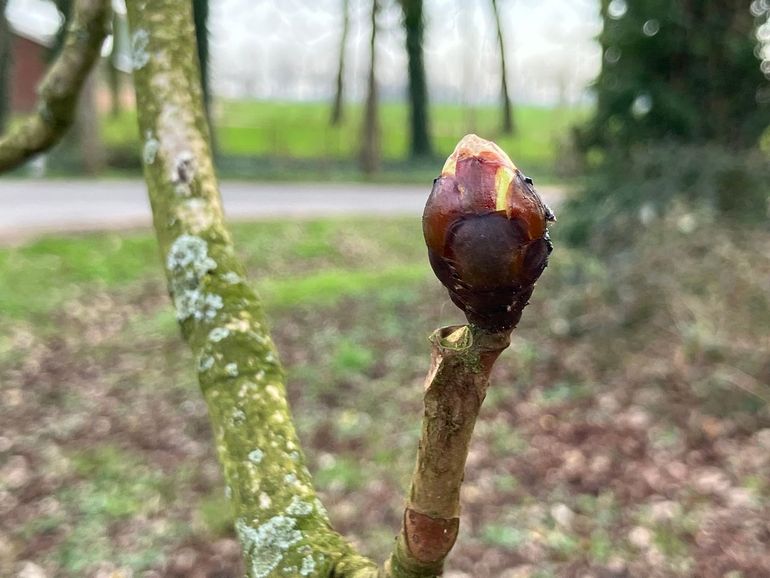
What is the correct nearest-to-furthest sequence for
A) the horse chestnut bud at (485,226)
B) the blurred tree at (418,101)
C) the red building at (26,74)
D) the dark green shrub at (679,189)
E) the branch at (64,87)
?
1. the horse chestnut bud at (485,226)
2. the branch at (64,87)
3. the dark green shrub at (679,189)
4. the blurred tree at (418,101)
5. the red building at (26,74)

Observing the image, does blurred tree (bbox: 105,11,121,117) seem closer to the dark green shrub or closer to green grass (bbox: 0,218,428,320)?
green grass (bbox: 0,218,428,320)

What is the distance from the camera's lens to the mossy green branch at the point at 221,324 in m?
1.02

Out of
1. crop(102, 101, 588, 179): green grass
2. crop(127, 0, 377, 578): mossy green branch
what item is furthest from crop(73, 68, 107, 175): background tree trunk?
crop(127, 0, 377, 578): mossy green branch

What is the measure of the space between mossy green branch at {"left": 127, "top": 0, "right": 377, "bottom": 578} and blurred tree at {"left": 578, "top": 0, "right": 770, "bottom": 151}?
7.19 m

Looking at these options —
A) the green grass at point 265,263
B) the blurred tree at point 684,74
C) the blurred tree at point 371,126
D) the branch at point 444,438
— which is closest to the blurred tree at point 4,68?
the blurred tree at point 371,126

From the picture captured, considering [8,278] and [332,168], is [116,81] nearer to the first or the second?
[332,168]

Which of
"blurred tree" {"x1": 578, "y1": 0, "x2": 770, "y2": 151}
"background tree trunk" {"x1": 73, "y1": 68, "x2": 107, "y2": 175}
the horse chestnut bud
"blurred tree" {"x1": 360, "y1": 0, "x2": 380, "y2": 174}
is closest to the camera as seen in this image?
the horse chestnut bud

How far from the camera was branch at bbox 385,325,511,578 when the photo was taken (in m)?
0.70

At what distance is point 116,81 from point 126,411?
22.9 m

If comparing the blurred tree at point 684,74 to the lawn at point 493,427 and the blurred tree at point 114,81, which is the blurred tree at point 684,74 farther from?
the blurred tree at point 114,81

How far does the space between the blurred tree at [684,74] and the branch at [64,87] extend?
6739 mm

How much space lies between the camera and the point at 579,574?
12.3ft

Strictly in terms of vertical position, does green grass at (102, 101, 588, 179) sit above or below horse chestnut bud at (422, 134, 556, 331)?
below

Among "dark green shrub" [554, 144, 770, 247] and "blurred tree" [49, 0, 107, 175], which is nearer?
"dark green shrub" [554, 144, 770, 247]
